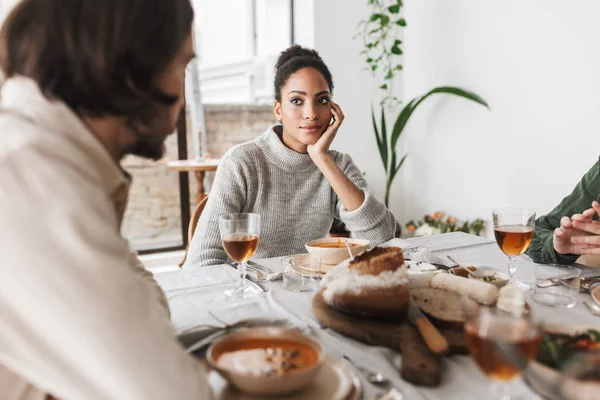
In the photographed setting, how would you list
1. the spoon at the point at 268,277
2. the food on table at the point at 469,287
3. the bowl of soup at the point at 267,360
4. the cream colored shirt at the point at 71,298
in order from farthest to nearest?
the spoon at the point at 268,277 → the food on table at the point at 469,287 → the bowl of soup at the point at 267,360 → the cream colored shirt at the point at 71,298

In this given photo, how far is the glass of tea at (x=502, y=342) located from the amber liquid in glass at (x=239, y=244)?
0.63m

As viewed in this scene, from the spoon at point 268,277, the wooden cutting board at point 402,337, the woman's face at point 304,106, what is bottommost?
the spoon at point 268,277

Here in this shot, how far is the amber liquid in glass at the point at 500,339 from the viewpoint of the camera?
0.60 m

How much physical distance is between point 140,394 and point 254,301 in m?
0.58

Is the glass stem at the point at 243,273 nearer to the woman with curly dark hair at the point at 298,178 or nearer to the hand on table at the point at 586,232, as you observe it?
the woman with curly dark hair at the point at 298,178

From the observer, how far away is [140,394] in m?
0.57

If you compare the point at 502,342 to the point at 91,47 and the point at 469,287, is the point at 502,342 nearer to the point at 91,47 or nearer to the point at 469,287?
the point at 469,287

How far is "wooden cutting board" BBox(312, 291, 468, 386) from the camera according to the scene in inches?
30.0

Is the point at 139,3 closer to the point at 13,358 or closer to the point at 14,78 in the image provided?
the point at 14,78

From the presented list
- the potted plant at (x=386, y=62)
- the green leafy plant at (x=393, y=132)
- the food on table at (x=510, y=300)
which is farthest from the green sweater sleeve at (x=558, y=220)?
the potted plant at (x=386, y=62)

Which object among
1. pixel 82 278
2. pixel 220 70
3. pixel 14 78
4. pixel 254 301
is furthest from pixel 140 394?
pixel 220 70

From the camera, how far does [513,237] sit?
1201 mm

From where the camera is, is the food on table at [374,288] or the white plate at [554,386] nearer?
the white plate at [554,386]

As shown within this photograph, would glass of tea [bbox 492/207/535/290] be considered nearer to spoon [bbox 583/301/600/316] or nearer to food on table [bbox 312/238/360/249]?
spoon [bbox 583/301/600/316]
